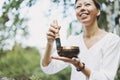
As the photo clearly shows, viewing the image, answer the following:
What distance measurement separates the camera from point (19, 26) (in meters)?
1.86

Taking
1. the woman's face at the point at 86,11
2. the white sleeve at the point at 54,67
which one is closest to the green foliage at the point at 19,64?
the white sleeve at the point at 54,67

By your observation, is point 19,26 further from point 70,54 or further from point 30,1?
point 70,54

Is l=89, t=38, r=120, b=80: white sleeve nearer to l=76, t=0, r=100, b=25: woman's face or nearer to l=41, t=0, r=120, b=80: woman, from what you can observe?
l=41, t=0, r=120, b=80: woman

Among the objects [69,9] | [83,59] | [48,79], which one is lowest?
[48,79]

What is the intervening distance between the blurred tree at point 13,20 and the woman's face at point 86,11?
36cm

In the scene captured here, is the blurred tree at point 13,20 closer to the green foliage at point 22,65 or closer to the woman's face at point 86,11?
the green foliage at point 22,65

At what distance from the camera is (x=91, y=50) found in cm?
159

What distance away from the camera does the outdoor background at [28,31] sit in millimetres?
1821

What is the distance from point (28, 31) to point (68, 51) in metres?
0.43

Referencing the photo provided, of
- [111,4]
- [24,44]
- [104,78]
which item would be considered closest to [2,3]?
[24,44]

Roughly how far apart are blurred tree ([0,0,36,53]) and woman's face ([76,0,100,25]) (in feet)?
1.17

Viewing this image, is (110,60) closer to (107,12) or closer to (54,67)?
(54,67)

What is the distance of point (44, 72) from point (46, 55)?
0.22 metres

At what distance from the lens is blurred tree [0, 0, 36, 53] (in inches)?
72.7
